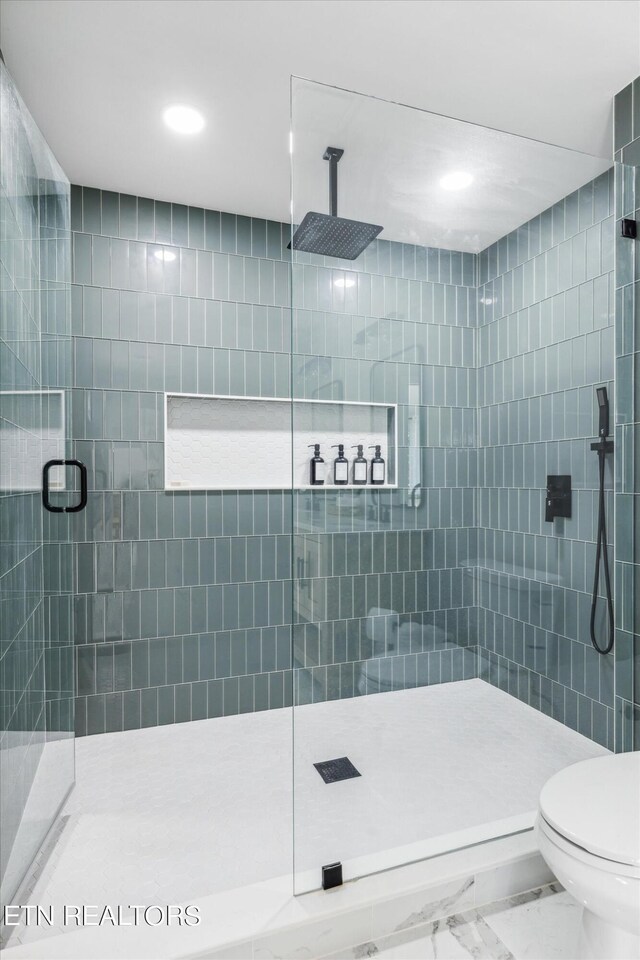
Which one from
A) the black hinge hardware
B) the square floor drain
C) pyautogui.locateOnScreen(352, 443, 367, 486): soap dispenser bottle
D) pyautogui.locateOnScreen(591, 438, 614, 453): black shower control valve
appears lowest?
the black hinge hardware

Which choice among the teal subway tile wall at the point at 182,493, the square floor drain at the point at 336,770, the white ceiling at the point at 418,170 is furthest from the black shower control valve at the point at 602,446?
the square floor drain at the point at 336,770

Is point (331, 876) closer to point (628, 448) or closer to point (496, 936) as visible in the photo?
point (496, 936)

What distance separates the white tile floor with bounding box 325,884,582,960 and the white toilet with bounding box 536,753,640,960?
0.12m

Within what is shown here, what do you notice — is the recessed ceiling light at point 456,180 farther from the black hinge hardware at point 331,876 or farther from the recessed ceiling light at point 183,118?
the black hinge hardware at point 331,876

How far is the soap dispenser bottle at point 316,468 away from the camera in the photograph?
1.53 m

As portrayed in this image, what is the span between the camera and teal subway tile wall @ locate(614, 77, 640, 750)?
1953 mm

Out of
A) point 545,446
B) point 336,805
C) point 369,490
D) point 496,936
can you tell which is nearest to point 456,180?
point 545,446

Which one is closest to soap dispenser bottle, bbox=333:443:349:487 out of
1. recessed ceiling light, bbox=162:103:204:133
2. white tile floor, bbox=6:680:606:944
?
white tile floor, bbox=6:680:606:944

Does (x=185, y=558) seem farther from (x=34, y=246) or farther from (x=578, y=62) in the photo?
(x=578, y=62)

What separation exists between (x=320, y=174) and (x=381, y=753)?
1.65 meters

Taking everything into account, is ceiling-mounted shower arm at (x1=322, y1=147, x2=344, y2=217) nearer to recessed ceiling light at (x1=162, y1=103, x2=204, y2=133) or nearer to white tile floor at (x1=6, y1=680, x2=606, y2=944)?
recessed ceiling light at (x1=162, y1=103, x2=204, y2=133)

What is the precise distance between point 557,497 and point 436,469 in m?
0.51

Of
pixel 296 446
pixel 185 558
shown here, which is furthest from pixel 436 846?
pixel 185 558

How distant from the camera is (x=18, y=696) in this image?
1.59 meters
